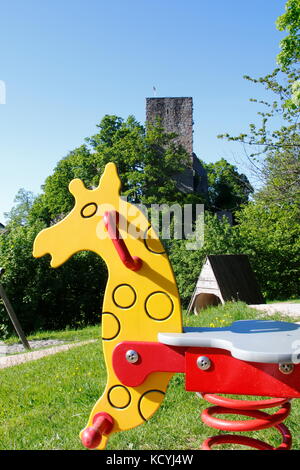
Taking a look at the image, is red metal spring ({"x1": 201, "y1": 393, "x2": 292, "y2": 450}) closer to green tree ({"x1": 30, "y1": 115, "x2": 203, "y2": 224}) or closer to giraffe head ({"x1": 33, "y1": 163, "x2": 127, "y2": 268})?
giraffe head ({"x1": 33, "y1": 163, "x2": 127, "y2": 268})

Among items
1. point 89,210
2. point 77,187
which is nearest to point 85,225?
point 89,210

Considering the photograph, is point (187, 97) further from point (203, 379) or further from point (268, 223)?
point (203, 379)

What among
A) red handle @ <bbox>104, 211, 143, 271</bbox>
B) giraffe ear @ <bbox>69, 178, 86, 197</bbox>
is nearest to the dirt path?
giraffe ear @ <bbox>69, 178, 86, 197</bbox>

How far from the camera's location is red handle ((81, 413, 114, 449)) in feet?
5.90

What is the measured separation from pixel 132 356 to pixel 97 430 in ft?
1.07

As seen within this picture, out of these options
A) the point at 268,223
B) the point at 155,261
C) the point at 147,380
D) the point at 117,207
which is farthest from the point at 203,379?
the point at 268,223

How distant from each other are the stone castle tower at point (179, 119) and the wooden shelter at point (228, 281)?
71.9 feet

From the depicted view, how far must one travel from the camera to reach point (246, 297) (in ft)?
28.4

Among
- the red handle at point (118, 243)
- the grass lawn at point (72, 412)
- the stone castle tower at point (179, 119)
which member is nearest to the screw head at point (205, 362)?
the red handle at point (118, 243)

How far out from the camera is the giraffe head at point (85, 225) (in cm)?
194

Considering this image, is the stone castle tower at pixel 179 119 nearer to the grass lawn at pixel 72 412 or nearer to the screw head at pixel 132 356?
the grass lawn at pixel 72 412

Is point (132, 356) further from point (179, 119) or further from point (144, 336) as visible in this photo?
point (179, 119)

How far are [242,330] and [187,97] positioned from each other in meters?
30.3

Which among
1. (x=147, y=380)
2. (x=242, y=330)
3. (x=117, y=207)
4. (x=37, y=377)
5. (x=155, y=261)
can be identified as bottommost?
(x=37, y=377)
